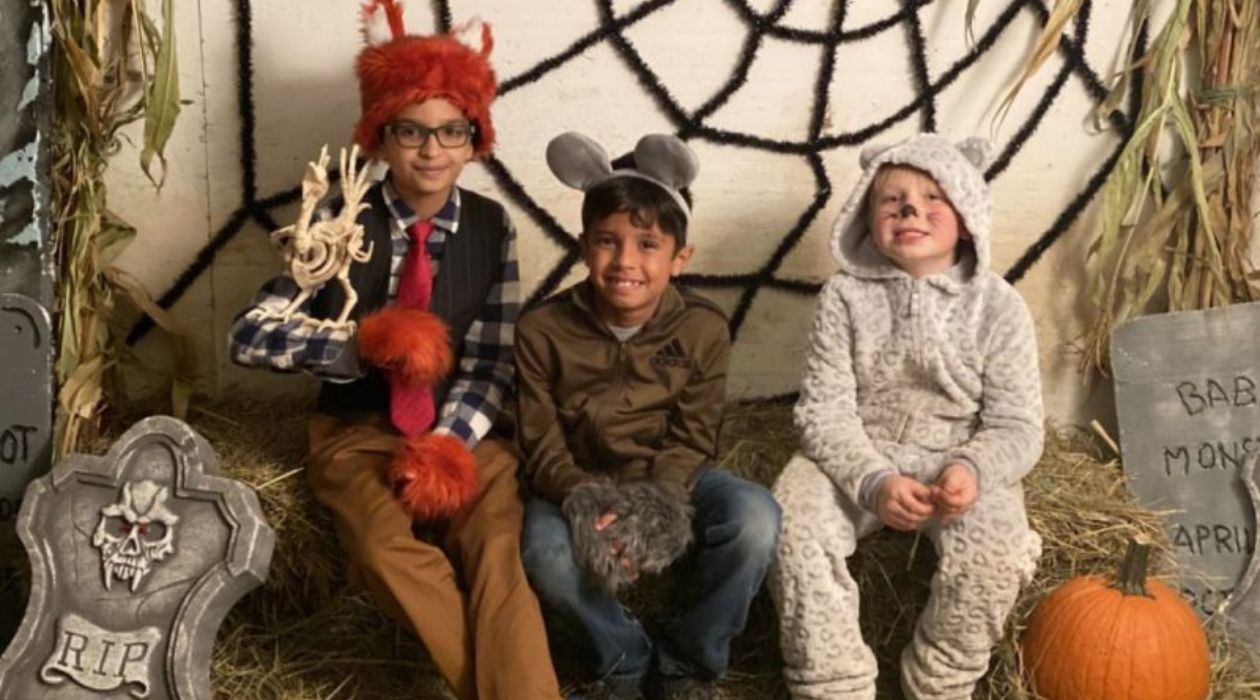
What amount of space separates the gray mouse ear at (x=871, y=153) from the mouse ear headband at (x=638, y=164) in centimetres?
38

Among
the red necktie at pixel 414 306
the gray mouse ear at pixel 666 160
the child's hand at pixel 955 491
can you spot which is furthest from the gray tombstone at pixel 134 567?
the child's hand at pixel 955 491

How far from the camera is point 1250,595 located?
11.7 feet

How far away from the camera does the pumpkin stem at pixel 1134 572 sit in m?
3.06

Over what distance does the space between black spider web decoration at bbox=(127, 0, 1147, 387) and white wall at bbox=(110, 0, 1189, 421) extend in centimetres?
2

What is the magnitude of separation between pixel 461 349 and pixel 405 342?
334mm

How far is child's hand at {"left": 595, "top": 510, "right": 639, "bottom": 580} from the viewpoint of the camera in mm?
2842

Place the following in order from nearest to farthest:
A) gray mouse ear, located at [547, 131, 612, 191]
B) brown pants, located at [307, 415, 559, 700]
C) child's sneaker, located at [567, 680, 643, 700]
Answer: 1. brown pants, located at [307, 415, 559, 700]
2. child's sneaker, located at [567, 680, 643, 700]
3. gray mouse ear, located at [547, 131, 612, 191]

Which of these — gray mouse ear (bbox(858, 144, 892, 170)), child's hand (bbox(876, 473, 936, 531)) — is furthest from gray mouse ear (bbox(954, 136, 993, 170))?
child's hand (bbox(876, 473, 936, 531))

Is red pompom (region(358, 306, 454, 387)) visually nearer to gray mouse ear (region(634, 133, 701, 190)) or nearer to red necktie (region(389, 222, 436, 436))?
red necktie (region(389, 222, 436, 436))

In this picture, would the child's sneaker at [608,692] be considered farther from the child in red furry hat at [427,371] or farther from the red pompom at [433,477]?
the red pompom at [433,477]

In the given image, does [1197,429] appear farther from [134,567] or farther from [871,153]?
[134,567]

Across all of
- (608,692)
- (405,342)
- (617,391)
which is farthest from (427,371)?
(608,692)

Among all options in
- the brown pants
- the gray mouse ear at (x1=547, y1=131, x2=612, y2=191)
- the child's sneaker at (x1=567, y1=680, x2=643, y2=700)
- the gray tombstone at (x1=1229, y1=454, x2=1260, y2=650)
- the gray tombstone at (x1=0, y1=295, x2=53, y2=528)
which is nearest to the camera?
the brown pants

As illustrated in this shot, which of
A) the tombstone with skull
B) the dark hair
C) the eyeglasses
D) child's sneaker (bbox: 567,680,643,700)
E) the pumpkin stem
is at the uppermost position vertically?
the eyeglasses
